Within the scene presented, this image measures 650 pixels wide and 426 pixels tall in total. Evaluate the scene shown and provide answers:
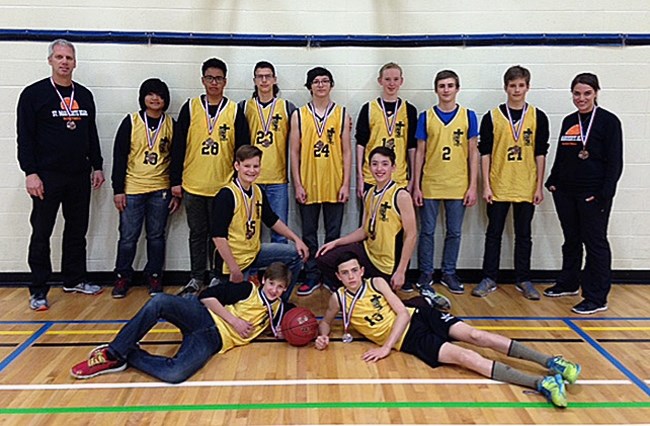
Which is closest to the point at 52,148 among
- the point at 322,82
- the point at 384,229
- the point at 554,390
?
the point at 322,82

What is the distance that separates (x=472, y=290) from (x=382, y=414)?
103 inches

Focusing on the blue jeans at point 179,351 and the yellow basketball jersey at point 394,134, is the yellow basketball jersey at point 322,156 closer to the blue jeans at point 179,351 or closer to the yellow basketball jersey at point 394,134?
the yellow basketball jersey at point 394,134

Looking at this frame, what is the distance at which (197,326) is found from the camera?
412 cm

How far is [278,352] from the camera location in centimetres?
429

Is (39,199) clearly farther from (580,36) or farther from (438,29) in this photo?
(580,36)

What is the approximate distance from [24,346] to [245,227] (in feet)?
5.72

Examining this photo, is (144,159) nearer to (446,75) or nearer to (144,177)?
(144,177)

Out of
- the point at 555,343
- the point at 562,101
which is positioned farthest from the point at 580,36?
the point at 555,343

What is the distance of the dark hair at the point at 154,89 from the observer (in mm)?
5496

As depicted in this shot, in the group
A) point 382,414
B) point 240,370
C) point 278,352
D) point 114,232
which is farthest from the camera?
point 114,232

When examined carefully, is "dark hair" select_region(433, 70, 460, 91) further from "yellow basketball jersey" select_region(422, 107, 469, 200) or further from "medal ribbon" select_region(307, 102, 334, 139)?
"medal ribbon" select_region(307, 102, 334, 139)

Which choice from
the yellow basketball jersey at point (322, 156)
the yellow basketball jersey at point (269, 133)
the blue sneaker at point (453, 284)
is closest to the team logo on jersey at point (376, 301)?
the yellow basketball jersey at point (322, 156)

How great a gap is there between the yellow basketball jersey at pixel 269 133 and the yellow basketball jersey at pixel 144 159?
2.47ft

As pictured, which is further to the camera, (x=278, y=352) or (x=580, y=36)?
(x=580, y=36)
